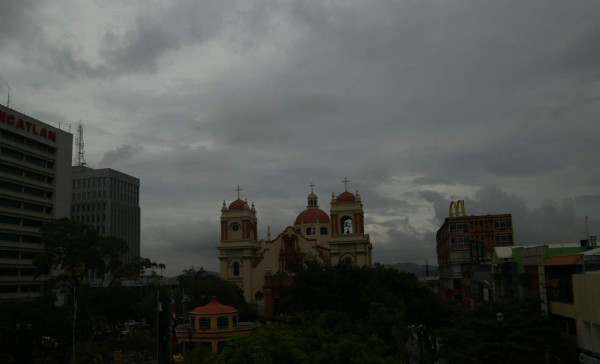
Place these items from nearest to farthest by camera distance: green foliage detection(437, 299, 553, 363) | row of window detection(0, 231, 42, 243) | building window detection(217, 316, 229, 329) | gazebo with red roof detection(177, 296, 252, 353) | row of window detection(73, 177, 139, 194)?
green foliage detection(437, 299, 553, 363)
gazebo with red roof detection(177, 296, 252, 353)
building window detection(217, 316, 229, 329)
row of window detection(0, 231, 42, 243)
row of window detection(73, 177, 139, 194)

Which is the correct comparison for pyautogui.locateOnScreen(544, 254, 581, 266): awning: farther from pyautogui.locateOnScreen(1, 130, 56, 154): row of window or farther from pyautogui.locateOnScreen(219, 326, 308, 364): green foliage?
pyautogui.locateOnScreen(1, 130, 56, 154): row of window

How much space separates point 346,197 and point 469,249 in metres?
24.2

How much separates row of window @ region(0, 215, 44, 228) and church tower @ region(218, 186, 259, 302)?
Result: 91.5 ft

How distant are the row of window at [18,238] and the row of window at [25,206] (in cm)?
369

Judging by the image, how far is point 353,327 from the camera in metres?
40.4

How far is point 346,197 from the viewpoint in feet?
303

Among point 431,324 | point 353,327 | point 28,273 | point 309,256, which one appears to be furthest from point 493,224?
point 28,273

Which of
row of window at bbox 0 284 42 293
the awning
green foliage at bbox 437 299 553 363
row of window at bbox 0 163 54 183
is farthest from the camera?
row of window at bbox 0 163 54 183

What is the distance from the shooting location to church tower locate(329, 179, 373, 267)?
88.6m

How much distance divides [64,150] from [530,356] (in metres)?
73.7

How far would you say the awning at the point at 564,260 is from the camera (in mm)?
32750

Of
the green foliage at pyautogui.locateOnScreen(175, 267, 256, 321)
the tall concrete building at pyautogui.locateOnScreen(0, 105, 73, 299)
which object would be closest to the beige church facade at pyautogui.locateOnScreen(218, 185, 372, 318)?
the green foliage at pyautogui.locateOnScreen(175, 267, 256, 321)

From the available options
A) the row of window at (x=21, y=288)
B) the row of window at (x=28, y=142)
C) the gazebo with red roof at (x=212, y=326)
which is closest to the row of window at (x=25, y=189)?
the row of window at (x=28, y=142)

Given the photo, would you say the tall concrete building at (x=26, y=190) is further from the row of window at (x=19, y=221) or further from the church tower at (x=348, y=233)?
the church tower at (x=348, y=233)
